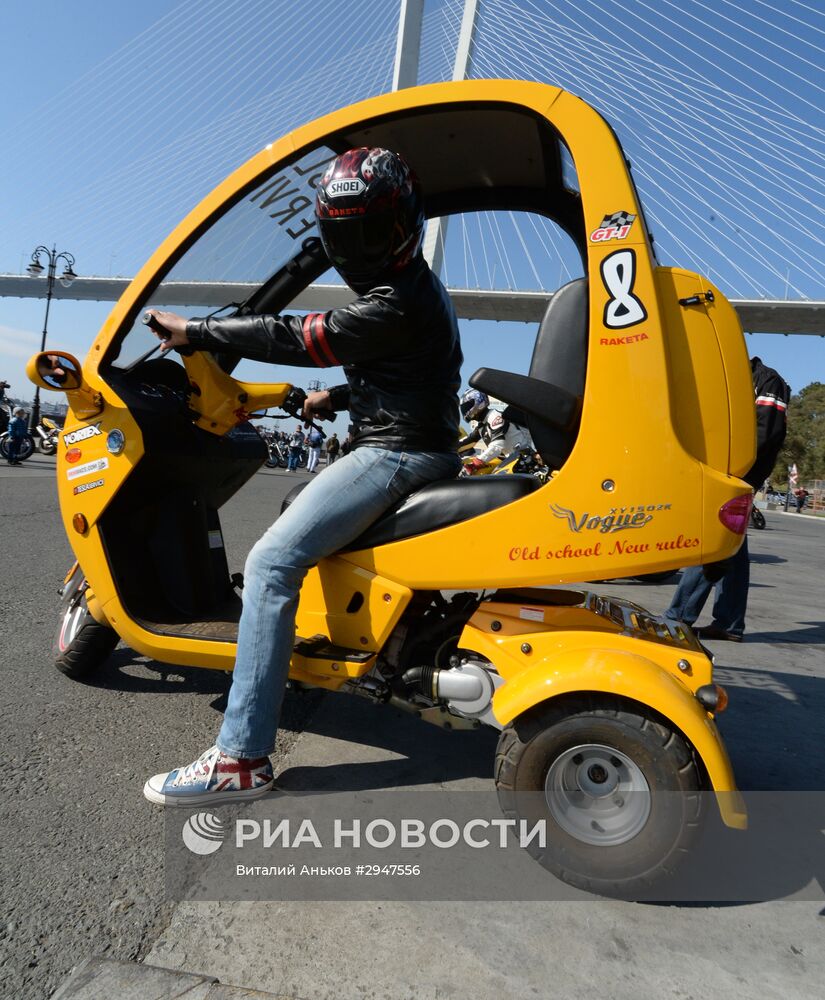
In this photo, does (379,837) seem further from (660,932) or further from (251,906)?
(660,932)

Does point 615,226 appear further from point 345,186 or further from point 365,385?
point 365,385

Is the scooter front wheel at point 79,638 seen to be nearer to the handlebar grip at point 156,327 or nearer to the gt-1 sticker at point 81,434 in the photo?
the gt-1 sticker at point 81,434

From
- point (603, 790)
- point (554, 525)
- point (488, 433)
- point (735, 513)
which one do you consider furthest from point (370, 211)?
point (488, 433)

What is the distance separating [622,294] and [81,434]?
2.03 meters

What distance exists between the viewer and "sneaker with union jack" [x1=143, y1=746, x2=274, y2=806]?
2.13 metres

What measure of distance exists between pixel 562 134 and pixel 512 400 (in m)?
0.79

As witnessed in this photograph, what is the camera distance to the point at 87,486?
2650mm

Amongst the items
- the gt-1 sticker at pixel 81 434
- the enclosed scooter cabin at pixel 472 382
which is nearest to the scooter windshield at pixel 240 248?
the enclosed scooter cabin at pixel 472 382

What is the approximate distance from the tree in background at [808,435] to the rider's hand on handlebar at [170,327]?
171 feet

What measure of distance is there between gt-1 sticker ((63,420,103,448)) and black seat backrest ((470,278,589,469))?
150 cm

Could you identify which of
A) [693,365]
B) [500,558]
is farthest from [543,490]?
[693,365]

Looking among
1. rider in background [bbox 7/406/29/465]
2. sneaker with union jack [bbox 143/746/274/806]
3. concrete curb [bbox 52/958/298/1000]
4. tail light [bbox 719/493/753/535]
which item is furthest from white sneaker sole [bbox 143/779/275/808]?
rider in background [bbox 7/406/29/465]

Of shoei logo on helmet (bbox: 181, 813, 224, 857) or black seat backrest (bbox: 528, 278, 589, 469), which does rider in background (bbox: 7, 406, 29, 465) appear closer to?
shoei logo on helmet (bbox: 181, 813, 224, 857)

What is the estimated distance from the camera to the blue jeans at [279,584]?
216cm
